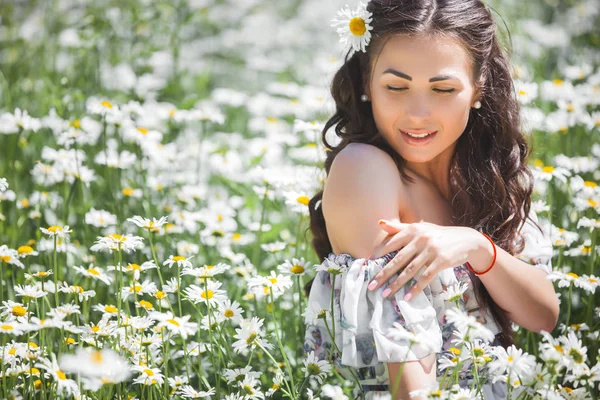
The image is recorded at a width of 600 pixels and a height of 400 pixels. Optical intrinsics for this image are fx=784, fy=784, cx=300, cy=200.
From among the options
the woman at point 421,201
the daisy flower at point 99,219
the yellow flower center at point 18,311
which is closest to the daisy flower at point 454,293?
the woman at point 421,201

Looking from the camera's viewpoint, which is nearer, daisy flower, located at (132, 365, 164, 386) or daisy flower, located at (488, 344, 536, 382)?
daisy flower, located at (488, 344, 536, 382)

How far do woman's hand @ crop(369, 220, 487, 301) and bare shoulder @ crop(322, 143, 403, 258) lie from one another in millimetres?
41

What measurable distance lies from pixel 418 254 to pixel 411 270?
41mm

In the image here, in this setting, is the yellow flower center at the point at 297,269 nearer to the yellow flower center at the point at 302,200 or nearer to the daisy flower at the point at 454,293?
the daisy flower at the point at 454,293

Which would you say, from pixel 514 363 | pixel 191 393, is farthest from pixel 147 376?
pixel 514 363

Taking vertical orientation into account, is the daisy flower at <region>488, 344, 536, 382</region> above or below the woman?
below

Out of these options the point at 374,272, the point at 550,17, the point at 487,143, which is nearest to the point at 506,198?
the point at 487,143

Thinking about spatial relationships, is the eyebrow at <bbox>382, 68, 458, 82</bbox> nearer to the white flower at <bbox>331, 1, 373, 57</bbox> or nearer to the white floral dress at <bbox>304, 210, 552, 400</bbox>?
the white flower at <bbox>331, 1, 373, 57</bbox>

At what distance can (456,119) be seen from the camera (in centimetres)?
172

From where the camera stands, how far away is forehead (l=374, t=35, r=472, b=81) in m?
1.67

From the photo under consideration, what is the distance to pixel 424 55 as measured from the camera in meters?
1.67

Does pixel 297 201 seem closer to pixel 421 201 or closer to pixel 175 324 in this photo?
pixel 421 201

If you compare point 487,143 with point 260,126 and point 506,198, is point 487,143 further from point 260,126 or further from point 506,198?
point 260,126

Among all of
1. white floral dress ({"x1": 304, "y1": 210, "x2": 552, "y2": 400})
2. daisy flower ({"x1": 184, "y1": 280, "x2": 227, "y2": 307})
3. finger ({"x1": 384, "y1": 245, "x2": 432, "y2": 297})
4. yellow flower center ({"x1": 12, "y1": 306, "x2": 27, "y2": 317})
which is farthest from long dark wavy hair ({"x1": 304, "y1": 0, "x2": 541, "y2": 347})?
A: yellow flower center ({"x1": 12, "y1": 306, "x2": 27, "y2": 317})
